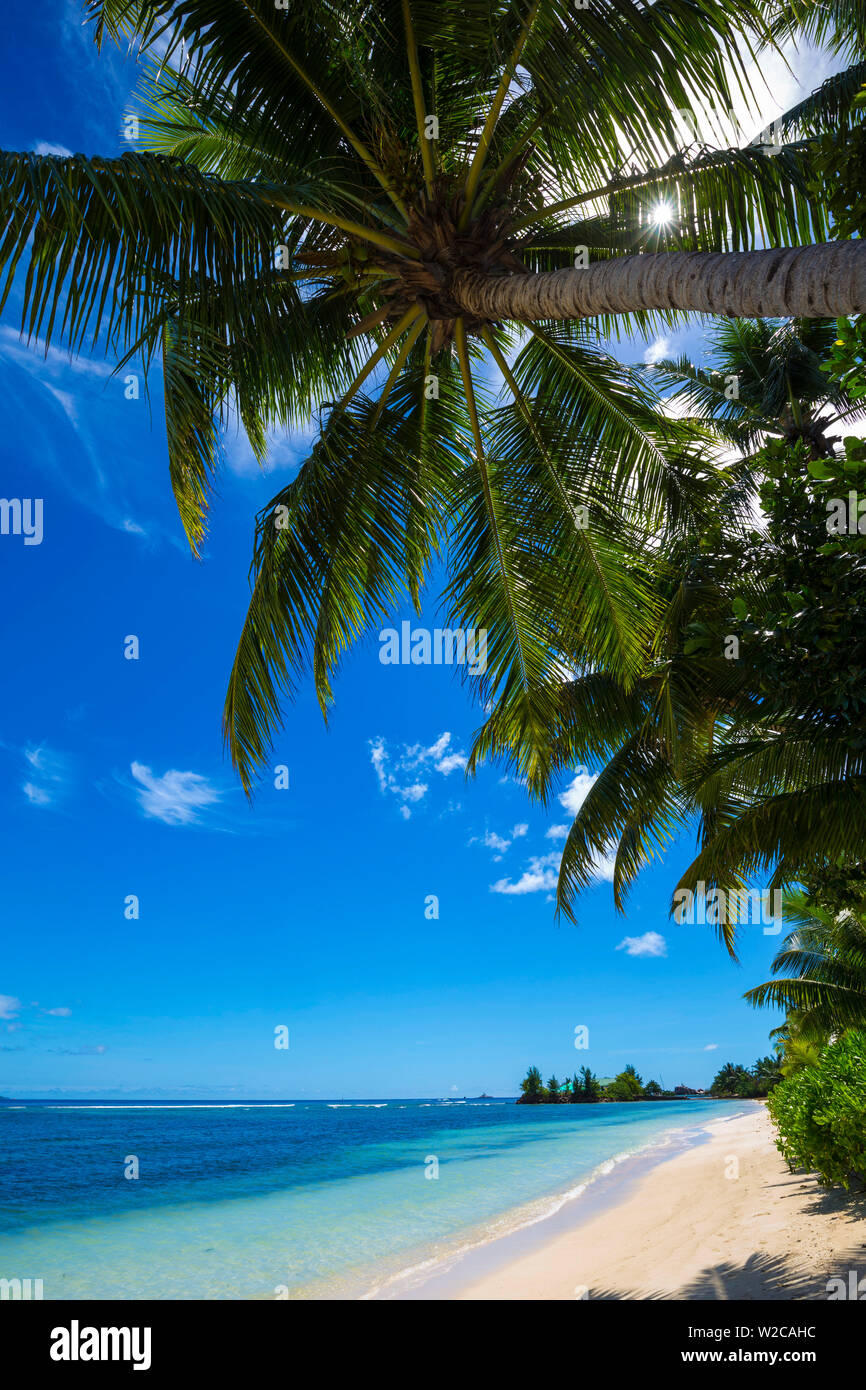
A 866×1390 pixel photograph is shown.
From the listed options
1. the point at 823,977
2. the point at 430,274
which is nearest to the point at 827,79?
the point at 430,274

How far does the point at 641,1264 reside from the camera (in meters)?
9.09

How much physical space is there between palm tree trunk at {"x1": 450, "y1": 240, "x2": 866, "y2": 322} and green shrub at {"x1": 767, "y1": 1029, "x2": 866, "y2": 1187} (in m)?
7.25

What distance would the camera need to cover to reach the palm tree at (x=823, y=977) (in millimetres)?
15766

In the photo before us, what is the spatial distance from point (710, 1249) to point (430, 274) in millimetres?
9689

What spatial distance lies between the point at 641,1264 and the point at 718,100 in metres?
10.3

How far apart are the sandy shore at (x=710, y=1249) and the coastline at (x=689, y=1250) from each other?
0.02m

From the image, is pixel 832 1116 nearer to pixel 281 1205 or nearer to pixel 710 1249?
pixel 710 1249

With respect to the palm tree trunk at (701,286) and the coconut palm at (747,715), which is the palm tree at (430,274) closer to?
the palm tree trunk at (701,286)

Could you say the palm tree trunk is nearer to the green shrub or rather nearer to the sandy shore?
the sandy shore

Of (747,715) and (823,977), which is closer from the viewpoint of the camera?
(747,715)

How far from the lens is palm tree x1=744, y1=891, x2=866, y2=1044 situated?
15.8 metres

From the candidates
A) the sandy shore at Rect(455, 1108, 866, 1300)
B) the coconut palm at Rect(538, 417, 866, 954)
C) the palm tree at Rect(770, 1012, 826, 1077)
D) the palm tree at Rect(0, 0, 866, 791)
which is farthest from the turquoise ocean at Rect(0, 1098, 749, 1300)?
the palm tree at Rect(0, 0, 866, 791)

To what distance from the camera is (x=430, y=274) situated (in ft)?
18.0

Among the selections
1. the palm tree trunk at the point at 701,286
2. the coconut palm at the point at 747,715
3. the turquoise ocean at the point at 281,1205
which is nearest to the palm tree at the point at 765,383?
the coconut palm at the point at 747,715
